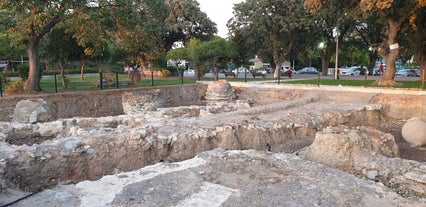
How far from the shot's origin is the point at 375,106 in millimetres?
16812

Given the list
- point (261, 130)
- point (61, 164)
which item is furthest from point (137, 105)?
point (61, 164)

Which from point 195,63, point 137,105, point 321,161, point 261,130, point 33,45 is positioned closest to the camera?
point 321,161

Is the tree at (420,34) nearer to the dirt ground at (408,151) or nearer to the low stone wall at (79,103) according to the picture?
the dirt ground at (408,151)

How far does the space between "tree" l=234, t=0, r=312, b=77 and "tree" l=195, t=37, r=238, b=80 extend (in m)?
3.28

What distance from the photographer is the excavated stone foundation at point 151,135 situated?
7.82m

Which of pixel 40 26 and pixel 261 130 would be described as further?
pixel 40 26

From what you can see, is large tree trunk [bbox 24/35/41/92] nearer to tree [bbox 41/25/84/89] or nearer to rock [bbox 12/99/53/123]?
tree [bbox 41/25/84/89]

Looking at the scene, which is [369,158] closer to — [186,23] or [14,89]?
[14,89]

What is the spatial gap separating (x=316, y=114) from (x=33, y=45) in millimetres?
15368

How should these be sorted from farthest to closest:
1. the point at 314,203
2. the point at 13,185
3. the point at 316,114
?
the point at 316,114 < the point at 13,185 < the point at 314,203

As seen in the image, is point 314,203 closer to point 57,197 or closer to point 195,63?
point 57,197

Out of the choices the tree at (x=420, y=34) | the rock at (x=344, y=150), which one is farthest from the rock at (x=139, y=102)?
the tree at (x=420, y=34)

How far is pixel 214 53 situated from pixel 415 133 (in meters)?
21.0

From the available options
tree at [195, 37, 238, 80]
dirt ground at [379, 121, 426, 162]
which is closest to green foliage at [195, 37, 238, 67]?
tree at [195, 37, 238, 80]
